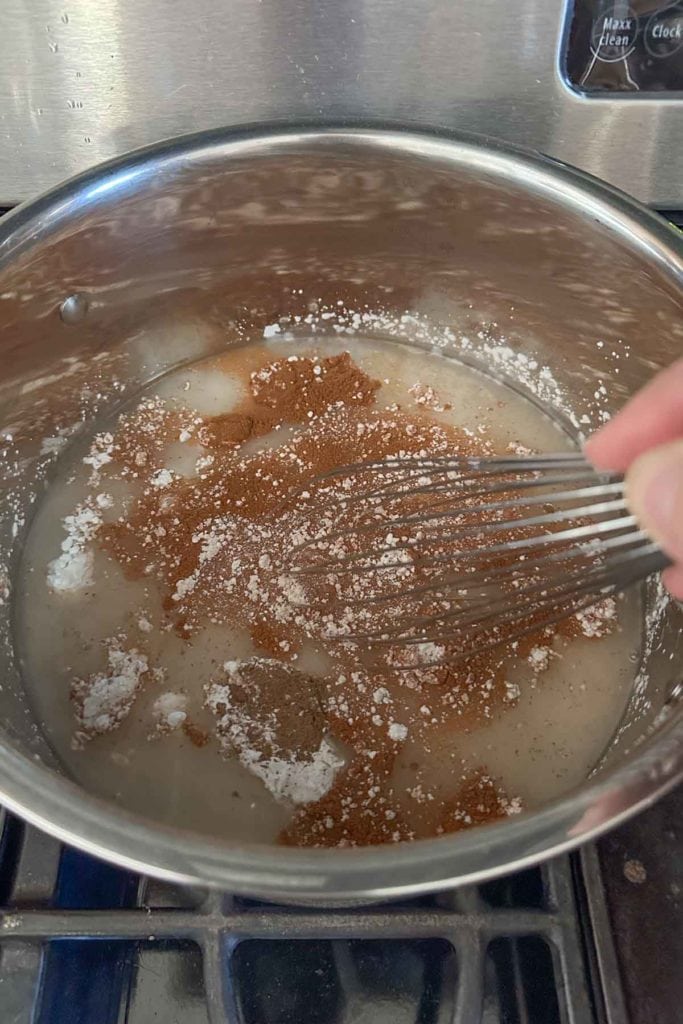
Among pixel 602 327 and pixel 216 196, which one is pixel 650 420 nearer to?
pixel 602 327

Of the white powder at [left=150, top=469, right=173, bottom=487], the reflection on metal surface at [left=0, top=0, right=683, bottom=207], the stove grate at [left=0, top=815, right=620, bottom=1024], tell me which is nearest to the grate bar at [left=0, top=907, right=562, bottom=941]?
the stove grate at [left=0, top=815, right=620, bottom=1024]

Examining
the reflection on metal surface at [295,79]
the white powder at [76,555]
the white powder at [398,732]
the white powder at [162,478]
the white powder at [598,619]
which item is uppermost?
the reflection on metal surface at [295,79]

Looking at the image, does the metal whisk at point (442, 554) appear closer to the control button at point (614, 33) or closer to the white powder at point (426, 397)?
the white powder at point (426, 397)

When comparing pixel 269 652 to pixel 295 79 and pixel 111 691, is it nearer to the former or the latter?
pixel 111 691

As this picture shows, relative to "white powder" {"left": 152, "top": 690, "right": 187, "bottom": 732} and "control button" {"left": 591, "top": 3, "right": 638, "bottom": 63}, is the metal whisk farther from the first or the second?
"control button" {"left": 591, "top": 3, "right": 638, "bottom": 63}

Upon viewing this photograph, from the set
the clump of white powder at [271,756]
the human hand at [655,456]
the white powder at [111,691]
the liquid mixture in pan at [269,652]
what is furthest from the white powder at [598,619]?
the white powder at [111,691]

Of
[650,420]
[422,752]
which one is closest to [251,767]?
[422,752]

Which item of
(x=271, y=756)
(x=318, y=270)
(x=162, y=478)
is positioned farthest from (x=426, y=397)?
(x=271, y=756)
